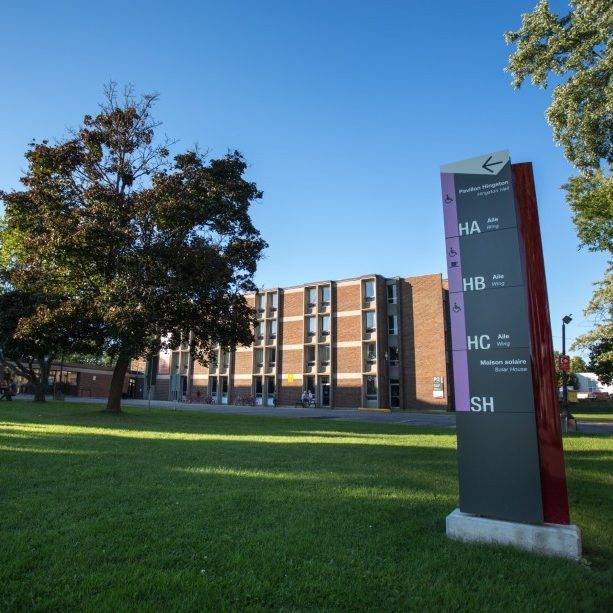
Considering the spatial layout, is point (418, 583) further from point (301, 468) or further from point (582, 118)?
point (582, 118)

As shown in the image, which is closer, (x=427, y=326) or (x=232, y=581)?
(x=232, y=581)

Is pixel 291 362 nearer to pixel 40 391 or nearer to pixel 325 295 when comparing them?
pixel 325 295

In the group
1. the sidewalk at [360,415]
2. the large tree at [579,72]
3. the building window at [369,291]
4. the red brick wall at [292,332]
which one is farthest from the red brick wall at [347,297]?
the large tree at [579,72]

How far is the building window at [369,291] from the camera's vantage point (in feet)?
161

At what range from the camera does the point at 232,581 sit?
347 centimetres

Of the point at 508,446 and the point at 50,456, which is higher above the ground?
the point at 508,446

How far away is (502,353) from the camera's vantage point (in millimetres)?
4941

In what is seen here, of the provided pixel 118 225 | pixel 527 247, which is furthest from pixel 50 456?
pixel 118 225

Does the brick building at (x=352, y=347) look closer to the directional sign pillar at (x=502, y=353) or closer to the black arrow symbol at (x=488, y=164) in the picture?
the directional sign pillar at (x=502, y=353)

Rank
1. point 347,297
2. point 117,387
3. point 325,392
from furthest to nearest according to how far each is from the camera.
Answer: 1. point 325,392
2. point 347,297
3. point 117,387

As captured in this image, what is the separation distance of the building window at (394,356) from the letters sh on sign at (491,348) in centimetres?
4279

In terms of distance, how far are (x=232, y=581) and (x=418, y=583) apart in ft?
4.30

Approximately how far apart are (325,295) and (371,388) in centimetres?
1076

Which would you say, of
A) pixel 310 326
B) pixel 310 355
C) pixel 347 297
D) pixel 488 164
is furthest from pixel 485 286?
pixel 310 326
